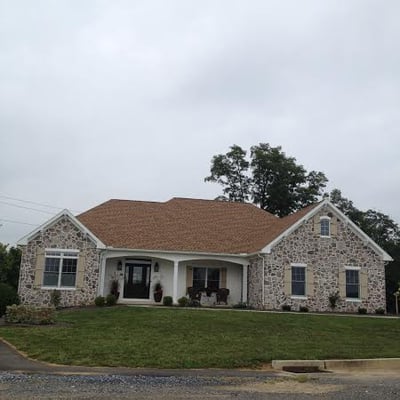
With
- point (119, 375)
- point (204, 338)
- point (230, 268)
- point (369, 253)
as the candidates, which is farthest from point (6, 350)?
point (369, 253)

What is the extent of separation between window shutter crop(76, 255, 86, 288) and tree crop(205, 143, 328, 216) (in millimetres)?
21447

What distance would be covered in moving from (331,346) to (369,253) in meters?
13.0

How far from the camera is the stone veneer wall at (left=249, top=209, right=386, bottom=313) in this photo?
26.1 m

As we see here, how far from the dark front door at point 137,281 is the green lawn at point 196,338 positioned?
5.41 meters

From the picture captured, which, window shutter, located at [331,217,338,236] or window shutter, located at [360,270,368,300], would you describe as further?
window shutter, located at [331,217,338,236]

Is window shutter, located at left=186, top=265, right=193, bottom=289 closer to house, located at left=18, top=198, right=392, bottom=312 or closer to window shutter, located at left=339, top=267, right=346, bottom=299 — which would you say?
house, located at left=18, top=198, right=392, bottom=312

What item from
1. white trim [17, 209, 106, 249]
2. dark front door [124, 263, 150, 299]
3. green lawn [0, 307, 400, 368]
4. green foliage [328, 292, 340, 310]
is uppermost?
white trim [17, 209, 106, 249]

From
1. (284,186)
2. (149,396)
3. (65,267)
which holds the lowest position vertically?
(149,396)

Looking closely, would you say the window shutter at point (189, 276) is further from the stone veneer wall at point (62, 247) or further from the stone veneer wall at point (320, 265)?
the stone veneer wall at point (62, 247)

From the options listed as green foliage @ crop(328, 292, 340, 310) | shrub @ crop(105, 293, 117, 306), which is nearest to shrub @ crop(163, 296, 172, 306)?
shrub @ crop(105, 293, 117, 306)

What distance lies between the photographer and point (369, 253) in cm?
2773

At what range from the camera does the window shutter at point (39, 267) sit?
2520 cm

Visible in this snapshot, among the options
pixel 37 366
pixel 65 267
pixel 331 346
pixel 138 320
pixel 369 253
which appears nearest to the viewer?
pixel 37 366

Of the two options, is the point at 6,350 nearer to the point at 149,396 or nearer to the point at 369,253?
the point at 149,396
